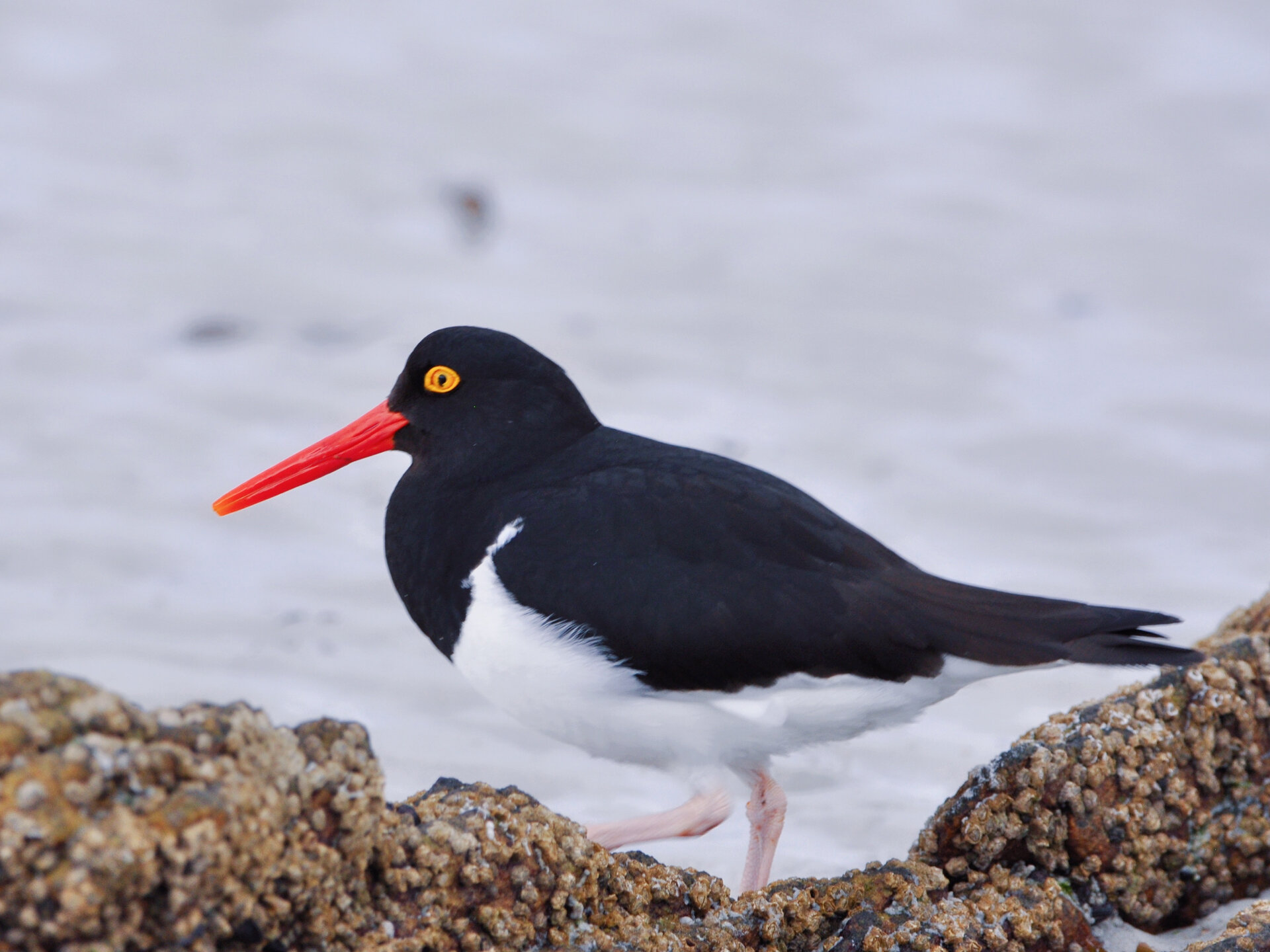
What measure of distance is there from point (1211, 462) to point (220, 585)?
4.92m

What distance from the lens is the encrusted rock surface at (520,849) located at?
1.85 m

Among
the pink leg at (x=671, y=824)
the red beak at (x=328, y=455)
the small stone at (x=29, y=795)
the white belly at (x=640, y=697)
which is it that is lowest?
the pink leg at (x=671, y=824)

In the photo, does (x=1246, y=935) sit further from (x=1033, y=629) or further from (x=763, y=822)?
(x=763, y=822)

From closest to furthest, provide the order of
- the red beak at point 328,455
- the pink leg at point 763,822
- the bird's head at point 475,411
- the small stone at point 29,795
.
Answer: the small stone at point 29,795 → the pink leg at point 763,822 → the bird's head at point 475,411 → the red beak at point 328,455

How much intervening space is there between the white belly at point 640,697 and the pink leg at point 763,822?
0.88ft

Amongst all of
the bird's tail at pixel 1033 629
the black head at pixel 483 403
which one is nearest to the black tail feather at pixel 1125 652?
the bird's tail at pixel 1033 629

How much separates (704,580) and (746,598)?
0.10 meters

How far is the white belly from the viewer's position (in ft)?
10.4

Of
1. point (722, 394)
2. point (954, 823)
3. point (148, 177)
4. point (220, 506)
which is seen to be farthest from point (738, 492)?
point (148, 177)

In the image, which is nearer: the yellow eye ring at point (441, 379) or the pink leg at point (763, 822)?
the pink leg at point (763, 822)

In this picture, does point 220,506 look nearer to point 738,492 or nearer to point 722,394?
point 738,492

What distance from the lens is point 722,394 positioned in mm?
7570

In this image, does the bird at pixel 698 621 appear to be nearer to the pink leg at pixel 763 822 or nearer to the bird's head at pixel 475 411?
the pink leg at pixel 763 822

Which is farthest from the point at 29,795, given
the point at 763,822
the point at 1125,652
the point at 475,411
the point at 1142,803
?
the point at 1142,803
